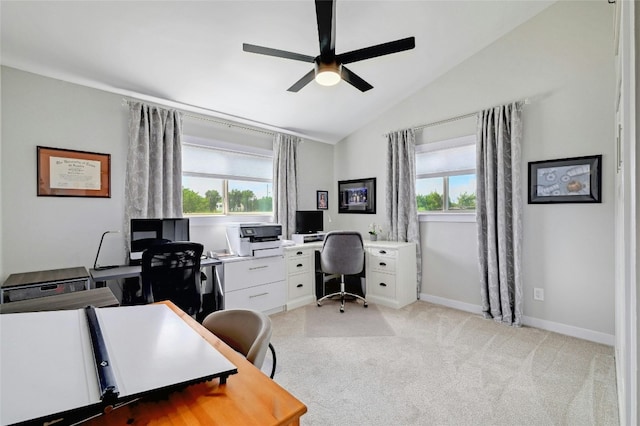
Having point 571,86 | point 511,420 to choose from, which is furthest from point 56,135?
point 571,86

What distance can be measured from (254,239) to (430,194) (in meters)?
2.39

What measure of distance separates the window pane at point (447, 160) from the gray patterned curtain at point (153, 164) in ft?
9.98

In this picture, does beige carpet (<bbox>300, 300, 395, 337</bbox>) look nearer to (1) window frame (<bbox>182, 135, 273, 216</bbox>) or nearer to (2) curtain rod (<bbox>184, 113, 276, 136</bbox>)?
(1) window frame (<bbox>182, 135, 273, 216</bbox>)

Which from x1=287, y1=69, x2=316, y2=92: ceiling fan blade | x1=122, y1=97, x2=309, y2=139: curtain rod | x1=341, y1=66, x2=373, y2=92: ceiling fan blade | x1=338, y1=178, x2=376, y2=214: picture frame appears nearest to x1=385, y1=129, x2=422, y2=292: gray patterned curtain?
x1=338, y1=178, x2=376, y2=214: picture frame

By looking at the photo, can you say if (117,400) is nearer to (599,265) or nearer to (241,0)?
(241,0)

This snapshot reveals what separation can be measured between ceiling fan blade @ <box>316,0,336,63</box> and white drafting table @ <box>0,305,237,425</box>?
1.80 meters

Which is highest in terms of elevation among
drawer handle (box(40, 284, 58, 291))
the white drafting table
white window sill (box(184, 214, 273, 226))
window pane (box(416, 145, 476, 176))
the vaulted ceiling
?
the vaulted ceiling

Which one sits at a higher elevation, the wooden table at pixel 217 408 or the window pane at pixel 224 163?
the window pane at pixel 224 163

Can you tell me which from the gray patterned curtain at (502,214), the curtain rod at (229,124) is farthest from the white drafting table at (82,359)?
the gray patterned curtain at (502,214)

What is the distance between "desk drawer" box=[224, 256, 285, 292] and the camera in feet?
10.3

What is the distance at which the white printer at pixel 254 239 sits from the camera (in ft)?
10.9

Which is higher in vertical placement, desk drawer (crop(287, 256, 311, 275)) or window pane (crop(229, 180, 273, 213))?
window pane (crop(229, 180, 273, 213))

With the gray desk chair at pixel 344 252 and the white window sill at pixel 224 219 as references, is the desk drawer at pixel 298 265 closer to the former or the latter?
the gray desk chair at pixel 344 252

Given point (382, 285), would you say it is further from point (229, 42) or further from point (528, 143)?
point (229, 42)
